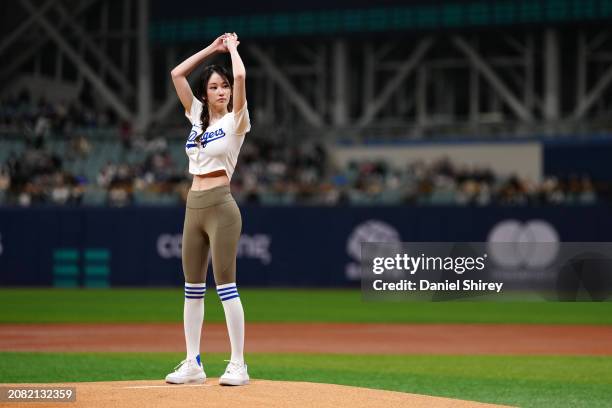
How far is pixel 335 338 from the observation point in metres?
14.7

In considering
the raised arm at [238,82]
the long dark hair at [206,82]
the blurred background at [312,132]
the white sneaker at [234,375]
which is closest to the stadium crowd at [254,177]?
the blurred background at [312,132]

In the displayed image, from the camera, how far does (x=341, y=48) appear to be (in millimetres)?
36594

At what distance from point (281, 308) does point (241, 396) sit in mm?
12903

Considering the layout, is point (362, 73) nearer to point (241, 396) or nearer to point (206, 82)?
point (206, 82)

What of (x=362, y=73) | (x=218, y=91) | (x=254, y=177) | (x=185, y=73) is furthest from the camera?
(x=362, y=73)

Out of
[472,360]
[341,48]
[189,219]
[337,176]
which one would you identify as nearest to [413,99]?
[341,48]

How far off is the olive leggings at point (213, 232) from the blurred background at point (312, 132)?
643 inches

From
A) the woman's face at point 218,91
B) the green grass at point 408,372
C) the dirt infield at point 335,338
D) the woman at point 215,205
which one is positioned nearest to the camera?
the woman at point 215,205

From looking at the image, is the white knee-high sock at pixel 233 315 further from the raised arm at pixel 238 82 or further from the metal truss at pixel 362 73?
the metal truss at pixel 362 73

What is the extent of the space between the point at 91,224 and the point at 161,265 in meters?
1.80

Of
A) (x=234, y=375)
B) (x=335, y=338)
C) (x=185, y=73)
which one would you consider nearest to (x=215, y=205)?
(x=185, y=73)

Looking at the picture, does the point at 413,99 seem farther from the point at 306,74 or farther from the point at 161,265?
the point at 161,265

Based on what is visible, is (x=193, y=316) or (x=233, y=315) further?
(x=193, y=316)

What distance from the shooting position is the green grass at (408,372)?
9.07 m
